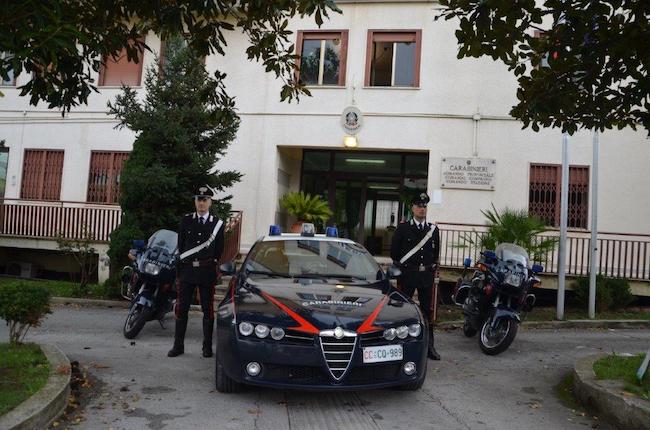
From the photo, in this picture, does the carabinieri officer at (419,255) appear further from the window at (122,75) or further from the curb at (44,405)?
the window at (122,75)

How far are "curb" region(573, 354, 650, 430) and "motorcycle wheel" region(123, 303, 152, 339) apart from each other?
5064mm

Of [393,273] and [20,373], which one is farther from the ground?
[393,273]

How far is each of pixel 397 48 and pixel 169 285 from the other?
9.04 m

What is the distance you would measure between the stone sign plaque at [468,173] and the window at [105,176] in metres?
8.17

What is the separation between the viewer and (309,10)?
4715mm

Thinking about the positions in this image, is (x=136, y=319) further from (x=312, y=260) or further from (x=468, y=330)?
(x=468, y=330)

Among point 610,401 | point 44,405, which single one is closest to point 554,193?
point 610,401

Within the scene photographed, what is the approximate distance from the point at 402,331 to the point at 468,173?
891 cm

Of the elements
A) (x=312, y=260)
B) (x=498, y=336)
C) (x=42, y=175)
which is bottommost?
(x=498, y=336)

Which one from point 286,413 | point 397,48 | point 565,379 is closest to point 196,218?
point 286,413

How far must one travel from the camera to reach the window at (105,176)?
14435 millimetres

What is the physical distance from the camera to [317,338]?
4.40 meters

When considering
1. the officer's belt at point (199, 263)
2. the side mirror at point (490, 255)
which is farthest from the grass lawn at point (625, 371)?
the officer's belt at point (199, 263)

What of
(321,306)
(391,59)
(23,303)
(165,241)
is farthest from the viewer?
(391,59)
